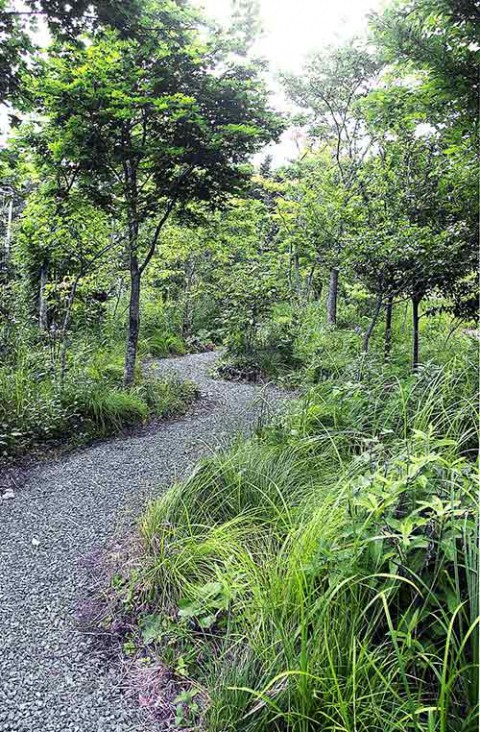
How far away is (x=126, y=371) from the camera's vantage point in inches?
183

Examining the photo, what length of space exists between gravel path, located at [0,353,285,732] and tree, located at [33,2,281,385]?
1.62 meters

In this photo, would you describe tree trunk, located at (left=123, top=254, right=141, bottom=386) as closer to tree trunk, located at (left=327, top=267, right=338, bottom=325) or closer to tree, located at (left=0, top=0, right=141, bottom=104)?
tree, located at (left=0, top=0, right=141, bottom=104)

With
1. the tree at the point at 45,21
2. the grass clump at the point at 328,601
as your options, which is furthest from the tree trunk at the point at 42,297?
the grass clump at the point at 328,601

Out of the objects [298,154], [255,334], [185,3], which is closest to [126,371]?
[255,334]

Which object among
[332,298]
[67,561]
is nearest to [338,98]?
[332,298]

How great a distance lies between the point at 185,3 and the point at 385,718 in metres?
4.57

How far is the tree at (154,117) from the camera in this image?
3396 millimetres

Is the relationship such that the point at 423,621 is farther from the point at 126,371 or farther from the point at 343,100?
the point at 343,100

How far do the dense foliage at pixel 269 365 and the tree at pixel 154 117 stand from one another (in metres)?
0.02

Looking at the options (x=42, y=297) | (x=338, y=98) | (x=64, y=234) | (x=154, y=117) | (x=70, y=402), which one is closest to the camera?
(x=70, y=402)

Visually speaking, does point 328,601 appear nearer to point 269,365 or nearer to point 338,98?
point 269,365

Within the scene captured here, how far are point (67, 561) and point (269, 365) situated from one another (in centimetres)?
456

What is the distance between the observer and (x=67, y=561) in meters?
2.07

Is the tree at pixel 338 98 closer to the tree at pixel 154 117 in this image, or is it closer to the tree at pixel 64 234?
the tree at pixel 154 117
